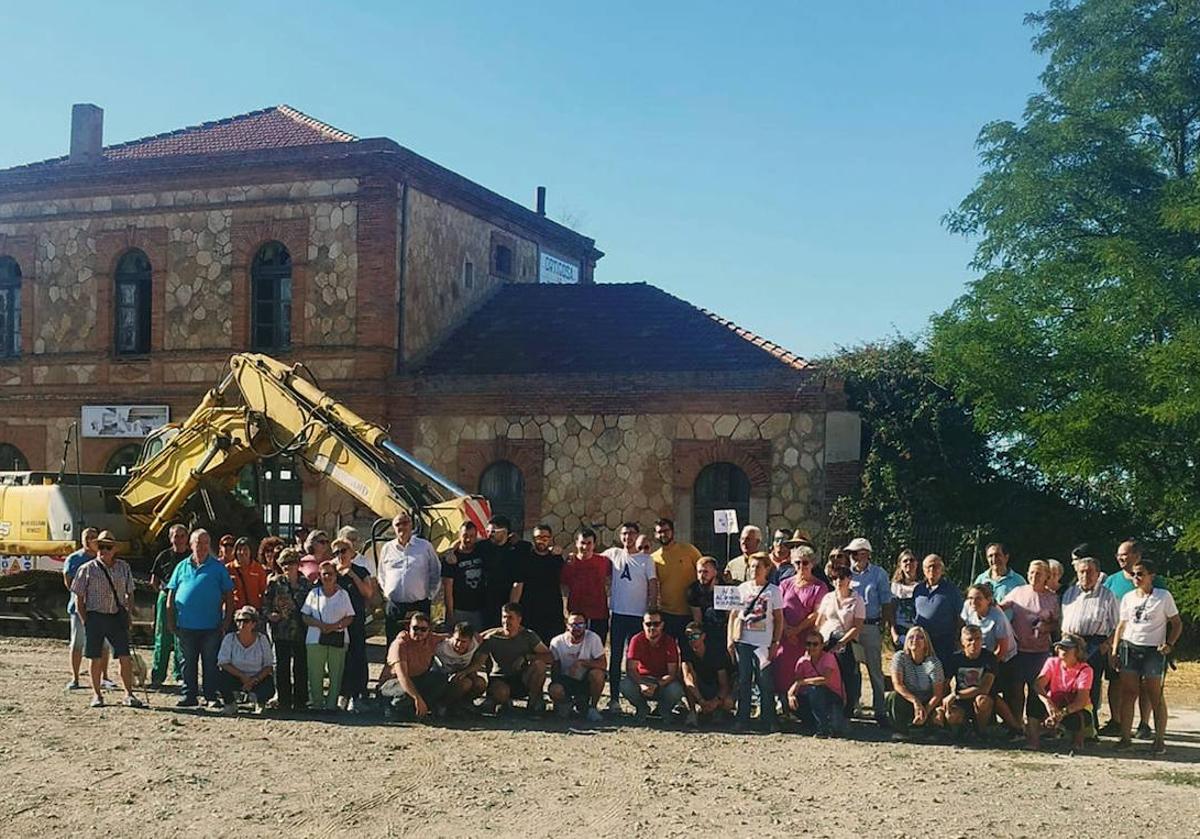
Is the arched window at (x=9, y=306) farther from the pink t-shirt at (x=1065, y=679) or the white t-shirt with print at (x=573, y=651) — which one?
the pink t-shirt at (x=1065, y=679)

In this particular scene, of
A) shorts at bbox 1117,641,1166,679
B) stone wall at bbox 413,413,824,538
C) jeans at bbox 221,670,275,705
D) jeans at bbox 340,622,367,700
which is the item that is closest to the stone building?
stone wall at bbox 413,413,824,538

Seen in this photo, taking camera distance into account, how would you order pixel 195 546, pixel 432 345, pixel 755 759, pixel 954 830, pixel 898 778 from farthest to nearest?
pixel 432 345 < pixel 195 546 < pixel 755 759 < pixel 898 778 < pixel 954 830

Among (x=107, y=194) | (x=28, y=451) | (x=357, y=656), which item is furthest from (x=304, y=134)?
(x=357, y=656)

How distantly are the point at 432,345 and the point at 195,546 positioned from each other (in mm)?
13626

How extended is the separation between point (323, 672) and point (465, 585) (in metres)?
1.46

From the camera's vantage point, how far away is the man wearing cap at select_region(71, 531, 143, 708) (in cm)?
1297

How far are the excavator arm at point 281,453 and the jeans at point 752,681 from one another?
12.4 ft

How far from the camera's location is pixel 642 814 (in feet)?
29.4

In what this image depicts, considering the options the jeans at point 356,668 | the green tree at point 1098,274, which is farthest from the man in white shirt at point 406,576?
the green tree at point 1098,274

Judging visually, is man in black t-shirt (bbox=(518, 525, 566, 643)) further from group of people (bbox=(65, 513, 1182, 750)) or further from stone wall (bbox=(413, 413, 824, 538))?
stone wall (bbox=(413, 413, 824, 538))

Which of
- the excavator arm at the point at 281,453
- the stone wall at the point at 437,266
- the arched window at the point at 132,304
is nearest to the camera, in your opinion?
the excavator arm at the point at 281,453

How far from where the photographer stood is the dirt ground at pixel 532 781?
8.72 metres

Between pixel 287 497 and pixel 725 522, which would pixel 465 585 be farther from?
pixel 287 497

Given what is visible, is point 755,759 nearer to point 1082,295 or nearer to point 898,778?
point 898,778
